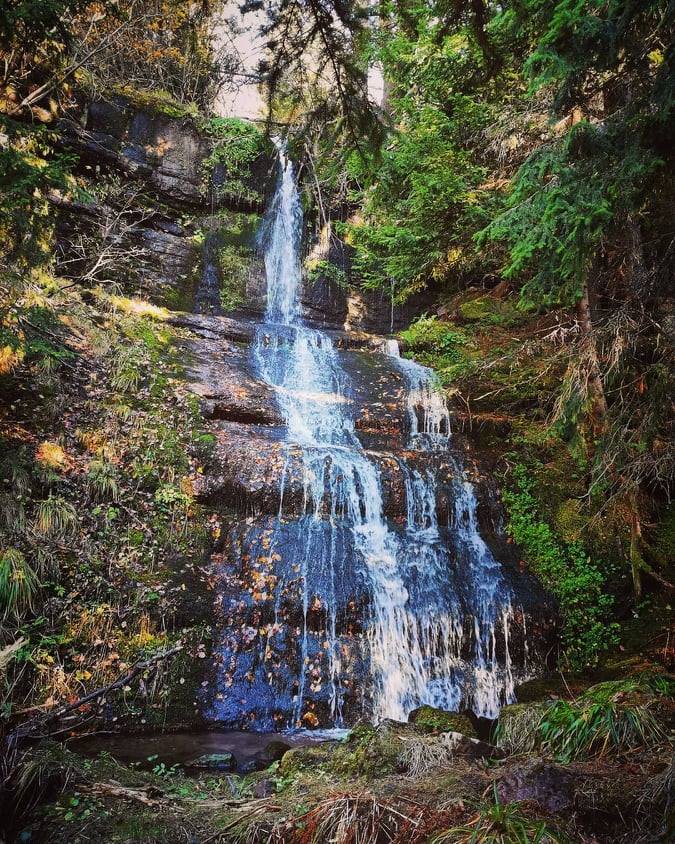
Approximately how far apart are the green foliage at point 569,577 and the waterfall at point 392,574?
807 millimetres

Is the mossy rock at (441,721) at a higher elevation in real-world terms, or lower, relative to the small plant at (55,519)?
lower

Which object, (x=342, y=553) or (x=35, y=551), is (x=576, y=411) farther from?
(x=35, y=551)

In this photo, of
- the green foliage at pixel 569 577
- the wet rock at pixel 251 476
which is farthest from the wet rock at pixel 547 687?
the wet rock at pixel 251 476

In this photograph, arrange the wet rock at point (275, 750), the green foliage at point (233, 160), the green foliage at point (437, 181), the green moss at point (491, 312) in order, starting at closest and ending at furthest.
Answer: the wet rock at point (275, 750), the green foliage at point (437, 181), the green moss at point (491, 312), the green foliage at point (233, 160)

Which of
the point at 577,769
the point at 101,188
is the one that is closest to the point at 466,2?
the point at 577,769

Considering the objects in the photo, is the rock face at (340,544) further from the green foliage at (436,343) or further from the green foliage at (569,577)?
the green foliage at (436,343)

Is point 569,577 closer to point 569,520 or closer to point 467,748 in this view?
point 569,520

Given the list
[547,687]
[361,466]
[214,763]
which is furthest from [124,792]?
[361,466]

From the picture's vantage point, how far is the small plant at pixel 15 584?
4.82 metres

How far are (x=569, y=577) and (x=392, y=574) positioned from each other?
2827 millimetres

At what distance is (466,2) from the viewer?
10.2 ft

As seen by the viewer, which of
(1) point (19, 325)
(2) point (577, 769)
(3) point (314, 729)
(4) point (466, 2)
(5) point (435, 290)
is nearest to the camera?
(2) point (577, 769)

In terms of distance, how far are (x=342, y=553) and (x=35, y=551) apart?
12.6ft

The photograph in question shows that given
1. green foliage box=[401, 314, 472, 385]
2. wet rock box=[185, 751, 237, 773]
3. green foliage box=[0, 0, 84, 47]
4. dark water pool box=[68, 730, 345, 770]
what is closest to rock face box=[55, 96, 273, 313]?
green foliage box=[401, 314, 472, 385]
